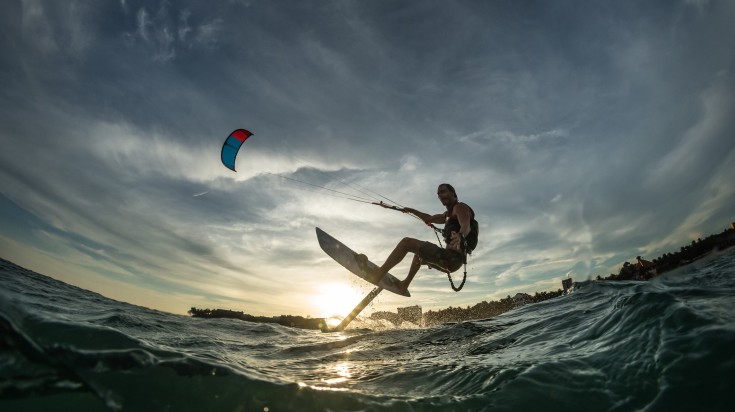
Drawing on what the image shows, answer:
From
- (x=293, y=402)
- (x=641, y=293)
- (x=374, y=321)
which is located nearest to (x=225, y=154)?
(x=374, y=321)

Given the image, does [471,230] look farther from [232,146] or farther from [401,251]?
[232,146]

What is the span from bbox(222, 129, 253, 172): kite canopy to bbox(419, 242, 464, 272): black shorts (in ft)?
40.0

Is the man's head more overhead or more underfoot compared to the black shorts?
more overhead

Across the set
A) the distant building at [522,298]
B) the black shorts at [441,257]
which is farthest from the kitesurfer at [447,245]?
the distant building at [522,298]

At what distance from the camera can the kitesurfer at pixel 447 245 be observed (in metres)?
8.42

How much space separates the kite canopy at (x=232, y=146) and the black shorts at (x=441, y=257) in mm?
12187

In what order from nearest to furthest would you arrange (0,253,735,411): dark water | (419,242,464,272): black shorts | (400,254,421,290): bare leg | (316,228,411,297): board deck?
1. (0,253,735,411): dark water
2. (419,242,464,272): black shorts
3. (400,254,421,290): bare leg
4. (316,228,411,297): board deck

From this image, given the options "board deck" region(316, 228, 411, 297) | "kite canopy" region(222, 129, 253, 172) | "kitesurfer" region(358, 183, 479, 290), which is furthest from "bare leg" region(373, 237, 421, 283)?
"kite canopy" region(222, 129, 253, 172)

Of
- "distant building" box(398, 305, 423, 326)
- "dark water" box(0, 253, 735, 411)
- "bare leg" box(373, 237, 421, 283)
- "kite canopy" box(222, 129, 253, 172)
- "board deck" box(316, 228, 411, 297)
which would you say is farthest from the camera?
"distant building" box(398, 305, 423, 326)

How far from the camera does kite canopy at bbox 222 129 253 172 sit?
1724 centimetres

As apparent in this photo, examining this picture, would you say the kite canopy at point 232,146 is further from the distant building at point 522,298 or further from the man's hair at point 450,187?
the distant building at point 522,298

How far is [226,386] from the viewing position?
354cm

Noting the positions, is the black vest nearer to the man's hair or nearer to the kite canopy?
the man's hair

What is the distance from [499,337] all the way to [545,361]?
Result: 301 centimetres
